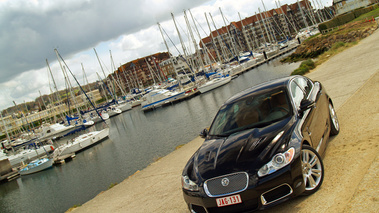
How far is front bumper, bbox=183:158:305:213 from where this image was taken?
13.0 feet

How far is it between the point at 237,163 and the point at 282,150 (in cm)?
63

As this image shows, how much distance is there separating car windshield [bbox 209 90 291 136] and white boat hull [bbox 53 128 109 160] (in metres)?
37.9

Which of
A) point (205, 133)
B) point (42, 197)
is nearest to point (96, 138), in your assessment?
point (42, 197)

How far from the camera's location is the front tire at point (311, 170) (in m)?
4.42

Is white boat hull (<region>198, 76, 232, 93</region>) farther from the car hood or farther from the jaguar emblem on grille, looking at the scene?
the jaguar emblem on grille

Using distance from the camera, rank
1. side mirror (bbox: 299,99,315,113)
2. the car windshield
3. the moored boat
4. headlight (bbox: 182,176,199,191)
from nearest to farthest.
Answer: headlight (bbox: 182,176,199,191)
side mirror (bbox: 299,99,315,113)
the car windshield
the moored boat

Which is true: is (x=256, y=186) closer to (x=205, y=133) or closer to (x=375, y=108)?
(x=205, y=133)

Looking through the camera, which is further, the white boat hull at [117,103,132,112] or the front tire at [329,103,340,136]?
the white boat hull at [117,103,132,112]

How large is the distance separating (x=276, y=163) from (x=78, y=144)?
134ft

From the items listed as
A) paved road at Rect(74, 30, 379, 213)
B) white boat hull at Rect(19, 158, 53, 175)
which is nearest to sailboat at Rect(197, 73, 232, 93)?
white boat hull at Rect(19, 158, 53, 175)

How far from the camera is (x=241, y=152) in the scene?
14.2 ft

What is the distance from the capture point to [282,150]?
164 inches

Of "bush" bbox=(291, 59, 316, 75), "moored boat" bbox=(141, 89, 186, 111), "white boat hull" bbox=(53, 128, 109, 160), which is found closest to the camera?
"bush" bbox=(291, 59, 316, 75)

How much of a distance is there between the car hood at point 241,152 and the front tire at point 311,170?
0.42m
